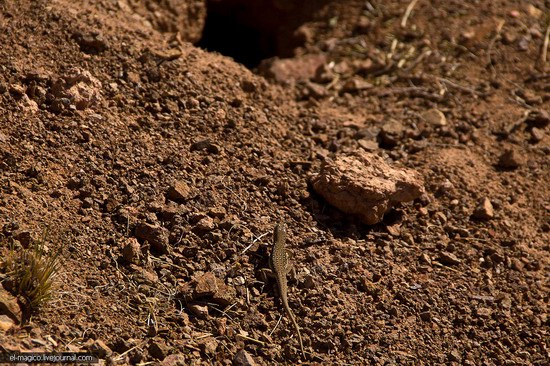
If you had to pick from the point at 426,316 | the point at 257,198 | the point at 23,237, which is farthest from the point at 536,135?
the point at 23,237

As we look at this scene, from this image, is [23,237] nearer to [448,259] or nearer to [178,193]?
[178,193]

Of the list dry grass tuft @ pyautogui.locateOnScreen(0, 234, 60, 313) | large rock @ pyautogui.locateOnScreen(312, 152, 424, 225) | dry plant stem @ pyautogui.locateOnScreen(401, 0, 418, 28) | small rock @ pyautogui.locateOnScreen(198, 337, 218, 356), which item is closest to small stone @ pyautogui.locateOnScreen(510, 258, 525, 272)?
large rock @ pyautogui.locateOnScreen(312, 152, 424, 225)

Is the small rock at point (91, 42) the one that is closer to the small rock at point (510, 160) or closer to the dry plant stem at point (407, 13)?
the dry plant stem at point (407, 13)

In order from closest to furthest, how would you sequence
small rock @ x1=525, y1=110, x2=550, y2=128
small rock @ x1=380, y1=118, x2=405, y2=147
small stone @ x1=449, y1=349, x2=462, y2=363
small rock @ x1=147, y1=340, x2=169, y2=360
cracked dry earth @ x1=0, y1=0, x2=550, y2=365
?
small rock @ x1=147, y1=340, x2=169, y2=360 < cracked dry earth @ x1=0, y1=0, x2=550, y2=365 < small stone @ x1=449, y1=349, x2=462, y2=363 < small rock @ x1=380, y1=118, x2=405, y2=147 < small rock @ x1=525, y1=110, x2=550, y2=128

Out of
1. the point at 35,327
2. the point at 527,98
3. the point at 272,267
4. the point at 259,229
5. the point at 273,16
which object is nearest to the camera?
the point at 35,327

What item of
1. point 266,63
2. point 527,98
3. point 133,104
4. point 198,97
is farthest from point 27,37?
point 527,98

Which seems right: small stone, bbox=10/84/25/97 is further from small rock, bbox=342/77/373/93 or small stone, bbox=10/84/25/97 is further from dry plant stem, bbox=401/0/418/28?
dry plant stem, bbox=401/0/418/28

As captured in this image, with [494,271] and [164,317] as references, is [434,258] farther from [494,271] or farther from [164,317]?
[164,317]
